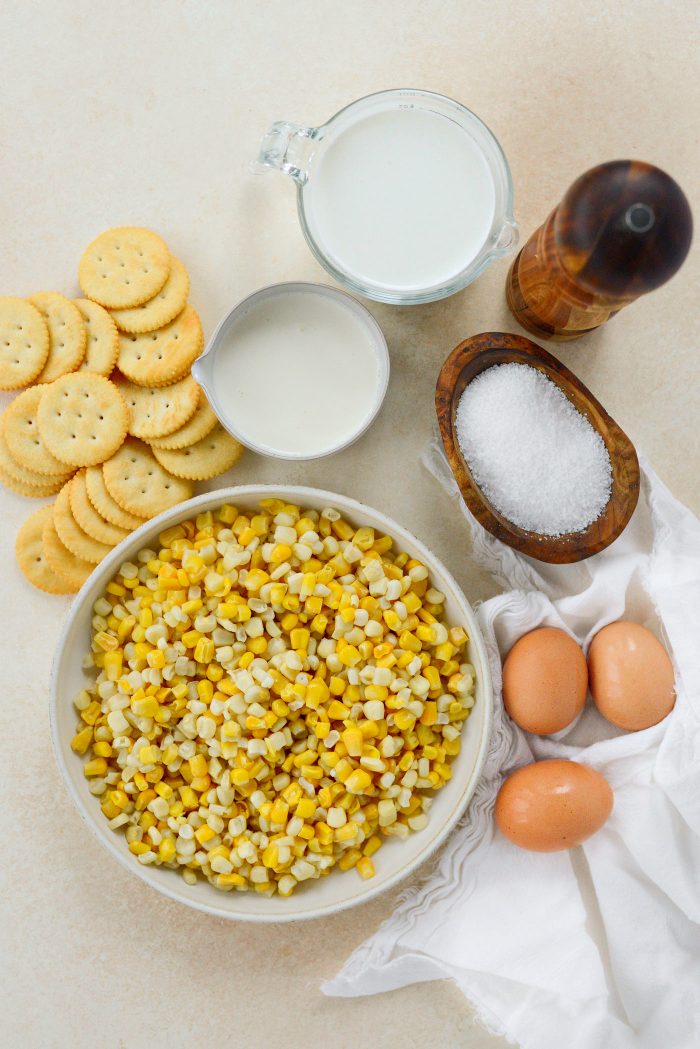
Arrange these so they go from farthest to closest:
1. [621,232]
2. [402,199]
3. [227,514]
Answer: [227,514] < [402,199] < [621,232]

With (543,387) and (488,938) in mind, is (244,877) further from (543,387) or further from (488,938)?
(543,387)

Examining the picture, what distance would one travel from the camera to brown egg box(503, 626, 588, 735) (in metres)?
1.24

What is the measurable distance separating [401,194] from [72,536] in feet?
2.45

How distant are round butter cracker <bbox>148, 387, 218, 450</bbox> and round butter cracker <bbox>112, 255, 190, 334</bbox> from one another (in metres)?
0.14

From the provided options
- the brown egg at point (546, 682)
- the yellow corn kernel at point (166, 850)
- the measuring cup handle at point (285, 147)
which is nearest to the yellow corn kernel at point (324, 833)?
the yellow corn kernel at point (166, 850)

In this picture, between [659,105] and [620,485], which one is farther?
[659,105]

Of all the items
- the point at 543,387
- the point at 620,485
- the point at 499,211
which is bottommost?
the point at 620,485

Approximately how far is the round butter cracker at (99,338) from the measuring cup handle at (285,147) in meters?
0.35

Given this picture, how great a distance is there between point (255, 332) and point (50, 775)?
2.74 ft

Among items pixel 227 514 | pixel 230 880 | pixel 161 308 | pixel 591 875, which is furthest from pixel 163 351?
pixel 591 875

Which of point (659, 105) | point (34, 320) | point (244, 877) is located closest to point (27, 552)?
point (34, 320)

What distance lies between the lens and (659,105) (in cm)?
141

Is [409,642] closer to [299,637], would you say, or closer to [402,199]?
[299,637]

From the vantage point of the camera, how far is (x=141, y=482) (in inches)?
53.8
